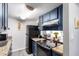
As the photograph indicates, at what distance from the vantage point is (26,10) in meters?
1.32

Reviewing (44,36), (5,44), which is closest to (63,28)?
(44,36)

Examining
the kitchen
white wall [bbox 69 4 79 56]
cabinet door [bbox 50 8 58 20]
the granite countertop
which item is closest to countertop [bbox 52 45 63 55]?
the kitchen

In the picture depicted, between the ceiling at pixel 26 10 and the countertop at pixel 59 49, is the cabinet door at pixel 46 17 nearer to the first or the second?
the ceiling at pixel 26 10

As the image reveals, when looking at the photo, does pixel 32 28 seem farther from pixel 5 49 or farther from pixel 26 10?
pixel 5 49

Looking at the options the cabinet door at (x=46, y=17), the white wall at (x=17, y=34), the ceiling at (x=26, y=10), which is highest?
the ceiling at (x=26, y=10)

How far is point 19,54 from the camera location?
133cm

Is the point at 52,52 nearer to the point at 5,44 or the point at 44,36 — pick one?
the point at 44,36

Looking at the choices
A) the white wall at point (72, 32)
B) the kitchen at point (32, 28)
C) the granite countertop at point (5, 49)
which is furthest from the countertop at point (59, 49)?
the granite countertop at point (5, 49)

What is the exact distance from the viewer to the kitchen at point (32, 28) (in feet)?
4.26

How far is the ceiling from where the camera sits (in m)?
1.31

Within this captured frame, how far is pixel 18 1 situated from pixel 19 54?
2.13 feet

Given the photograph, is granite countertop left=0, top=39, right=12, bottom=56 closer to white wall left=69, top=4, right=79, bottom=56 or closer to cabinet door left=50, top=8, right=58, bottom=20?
cabinet door left=50, top=8, right=58, bottom=20

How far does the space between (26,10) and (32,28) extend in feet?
0.76

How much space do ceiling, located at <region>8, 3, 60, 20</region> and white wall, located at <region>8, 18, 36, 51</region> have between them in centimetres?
7
